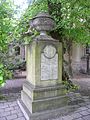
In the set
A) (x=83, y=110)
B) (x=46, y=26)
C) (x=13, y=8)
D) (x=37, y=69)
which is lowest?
(x=83, y=110)

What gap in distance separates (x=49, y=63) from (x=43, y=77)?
42 cm

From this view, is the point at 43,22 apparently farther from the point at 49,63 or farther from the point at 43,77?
the point at 43,77

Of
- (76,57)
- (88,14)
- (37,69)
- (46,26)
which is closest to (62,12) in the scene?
(88,14)

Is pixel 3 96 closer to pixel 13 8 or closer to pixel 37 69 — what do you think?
pixel 37 69

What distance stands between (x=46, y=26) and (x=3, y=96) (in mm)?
3163

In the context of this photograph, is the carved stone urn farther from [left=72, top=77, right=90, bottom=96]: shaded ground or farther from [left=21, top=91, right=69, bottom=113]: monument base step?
[left=72, top=77, right=90, bottom=96]: shaded ground

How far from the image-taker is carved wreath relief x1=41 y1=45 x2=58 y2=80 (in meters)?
4.69

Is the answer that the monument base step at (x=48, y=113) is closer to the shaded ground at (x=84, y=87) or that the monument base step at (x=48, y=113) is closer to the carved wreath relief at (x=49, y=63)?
the carved wreath relief at (x=49, y=63)

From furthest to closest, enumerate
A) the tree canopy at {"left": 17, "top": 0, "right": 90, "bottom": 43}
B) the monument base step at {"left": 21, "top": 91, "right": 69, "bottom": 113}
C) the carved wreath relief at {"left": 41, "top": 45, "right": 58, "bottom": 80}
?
the tree canopy at {"left": 17, "top": 0, "right": 90, "bottom": 43} < the carved wreath relief at {"left": 41, "top": 45, "right": 58, "bottom": 80} < the monument base step at {"left": 21, "top": 91, "right": 69, "bottom": 113}

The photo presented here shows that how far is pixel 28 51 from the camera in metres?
5.18

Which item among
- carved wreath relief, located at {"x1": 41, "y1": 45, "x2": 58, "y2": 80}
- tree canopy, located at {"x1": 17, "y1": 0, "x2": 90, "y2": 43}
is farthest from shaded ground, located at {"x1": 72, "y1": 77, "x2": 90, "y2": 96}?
carved wreath relief, located at {"x1": 41, "y1": 45, "x2": 58, "y2": 80}

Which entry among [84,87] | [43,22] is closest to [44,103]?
[43,22]

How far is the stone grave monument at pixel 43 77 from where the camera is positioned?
4.50m

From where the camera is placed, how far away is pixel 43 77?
4.70m
